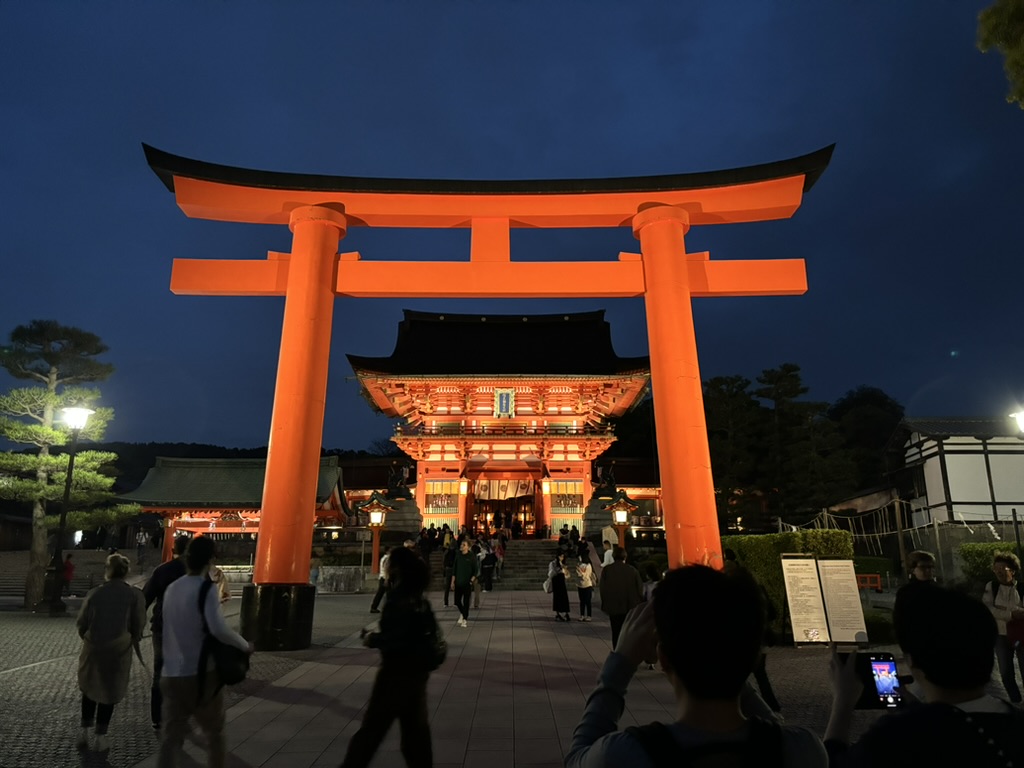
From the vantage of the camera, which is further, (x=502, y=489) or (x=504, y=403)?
(x=502, y=489)

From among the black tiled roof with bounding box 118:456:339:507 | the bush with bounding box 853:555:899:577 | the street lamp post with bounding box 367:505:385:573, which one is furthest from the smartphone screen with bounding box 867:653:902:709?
the black tiled roof with bounding box 118:456:339:507

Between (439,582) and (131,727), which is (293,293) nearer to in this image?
(131,727)

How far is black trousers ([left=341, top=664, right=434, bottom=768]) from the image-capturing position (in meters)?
3.65

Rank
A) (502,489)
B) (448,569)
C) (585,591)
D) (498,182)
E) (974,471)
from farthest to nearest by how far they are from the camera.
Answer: (502,489), (974,471), (448,569), (585,591), (498,182)

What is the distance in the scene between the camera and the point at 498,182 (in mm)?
10750

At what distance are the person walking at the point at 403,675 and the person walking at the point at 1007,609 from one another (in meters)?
5.46

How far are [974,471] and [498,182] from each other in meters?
22.2

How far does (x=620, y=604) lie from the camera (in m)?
8.45

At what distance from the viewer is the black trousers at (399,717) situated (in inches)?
144

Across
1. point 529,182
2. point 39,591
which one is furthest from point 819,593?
point 39,591

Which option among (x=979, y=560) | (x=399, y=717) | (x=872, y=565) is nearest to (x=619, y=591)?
(x=399, y=717)

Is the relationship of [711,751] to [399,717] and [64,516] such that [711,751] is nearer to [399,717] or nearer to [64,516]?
[399,717]

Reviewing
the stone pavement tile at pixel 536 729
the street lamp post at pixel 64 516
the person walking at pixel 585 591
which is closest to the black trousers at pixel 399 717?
the stone pavement tile at pixel 536 729

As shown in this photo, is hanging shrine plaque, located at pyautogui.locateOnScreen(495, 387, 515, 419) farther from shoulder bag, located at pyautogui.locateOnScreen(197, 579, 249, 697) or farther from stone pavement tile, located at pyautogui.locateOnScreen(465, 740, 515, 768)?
shoulder bag, located at pyautogui.locateOnScreen(197, 579, 249, 697)
